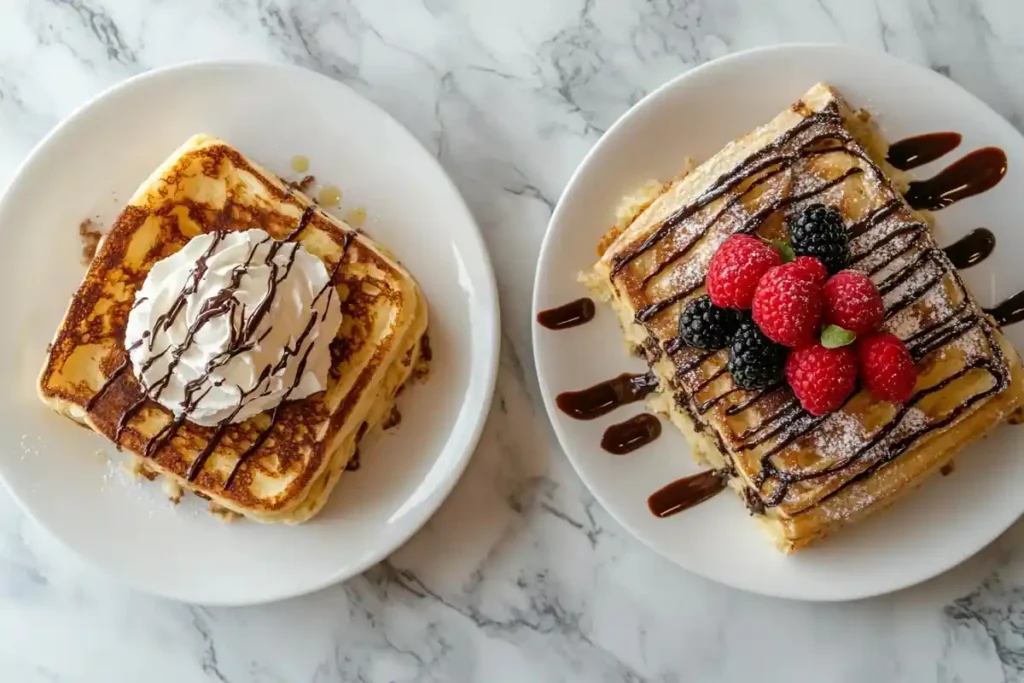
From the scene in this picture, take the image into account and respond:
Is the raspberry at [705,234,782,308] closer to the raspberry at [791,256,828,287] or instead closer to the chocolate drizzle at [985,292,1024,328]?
the raspberry at [791,256,828,287]

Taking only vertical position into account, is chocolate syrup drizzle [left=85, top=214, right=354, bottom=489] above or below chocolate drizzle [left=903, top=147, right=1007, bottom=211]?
below

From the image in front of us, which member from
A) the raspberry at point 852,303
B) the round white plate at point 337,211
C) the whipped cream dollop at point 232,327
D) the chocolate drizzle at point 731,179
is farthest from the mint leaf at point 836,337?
the whipped cream dollop at point 232,327

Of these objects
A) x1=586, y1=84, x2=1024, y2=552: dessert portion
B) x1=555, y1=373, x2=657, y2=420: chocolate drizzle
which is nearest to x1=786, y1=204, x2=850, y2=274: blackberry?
x1=586, y1=84, x2=1024, y2=552: dessert portion

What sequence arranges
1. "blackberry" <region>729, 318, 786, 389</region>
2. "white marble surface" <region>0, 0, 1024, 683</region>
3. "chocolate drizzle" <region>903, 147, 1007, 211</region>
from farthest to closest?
"white marble surface" <region>0, 0, 1024, 683</region>
"chocolate drizzle" <region>903, 147, 1007, 211</region>
"blackberry" <region>729, 318, 786, 389</region>

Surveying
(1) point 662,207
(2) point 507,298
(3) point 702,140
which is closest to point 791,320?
(1) point 662,207

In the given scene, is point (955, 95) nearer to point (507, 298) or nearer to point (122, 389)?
point (507, 298)

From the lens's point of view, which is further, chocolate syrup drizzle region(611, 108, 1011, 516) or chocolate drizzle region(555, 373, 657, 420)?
chocolate drizzle region(555, 373, 657, 420)

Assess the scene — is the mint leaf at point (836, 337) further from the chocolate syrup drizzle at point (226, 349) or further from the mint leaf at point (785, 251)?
the chocolate syrup drizzle at point (226, 349)
